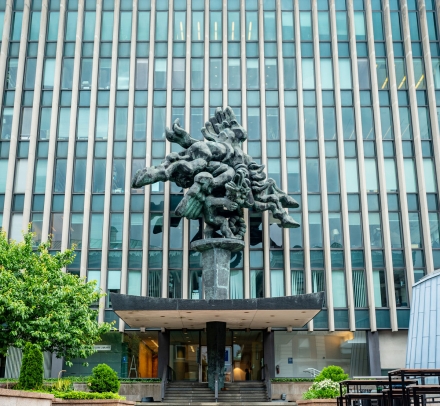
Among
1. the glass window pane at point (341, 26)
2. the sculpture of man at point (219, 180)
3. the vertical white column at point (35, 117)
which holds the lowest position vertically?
the sculpture of man at point (219, 180)

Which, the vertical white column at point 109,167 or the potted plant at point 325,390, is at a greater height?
the vertical white column at point 109,167

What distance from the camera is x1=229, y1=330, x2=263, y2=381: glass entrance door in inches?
1284

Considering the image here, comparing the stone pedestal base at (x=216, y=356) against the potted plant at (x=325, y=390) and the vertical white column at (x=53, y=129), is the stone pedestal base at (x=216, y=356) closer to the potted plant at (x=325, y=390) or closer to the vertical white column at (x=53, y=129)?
the potted plant at (x=325, y=390)

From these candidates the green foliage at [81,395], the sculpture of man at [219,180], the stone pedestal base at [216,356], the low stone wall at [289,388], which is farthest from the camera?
the sculpture of man at [219,180]

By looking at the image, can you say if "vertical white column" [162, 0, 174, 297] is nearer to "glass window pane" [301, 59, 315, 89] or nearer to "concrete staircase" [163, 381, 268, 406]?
"concrete staircase" [163, 381, 268, 406]

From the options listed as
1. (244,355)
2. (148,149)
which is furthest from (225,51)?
(244,355)

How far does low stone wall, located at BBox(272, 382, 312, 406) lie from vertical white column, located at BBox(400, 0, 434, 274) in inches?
415

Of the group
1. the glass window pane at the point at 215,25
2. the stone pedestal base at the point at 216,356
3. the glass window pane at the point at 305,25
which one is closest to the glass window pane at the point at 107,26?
the glass window pane at the point at 215,25

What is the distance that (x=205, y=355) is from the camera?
33406 millimetres

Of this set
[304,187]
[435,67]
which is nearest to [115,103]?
[304,187]

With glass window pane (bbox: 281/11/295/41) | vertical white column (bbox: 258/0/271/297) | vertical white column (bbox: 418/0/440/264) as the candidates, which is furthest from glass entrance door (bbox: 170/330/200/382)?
glass window pane (bbox: 281/11/295/41)

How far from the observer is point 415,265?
1346 inches

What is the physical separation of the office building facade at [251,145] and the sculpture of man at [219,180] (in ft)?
11.3

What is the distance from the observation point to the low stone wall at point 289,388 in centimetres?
2970
